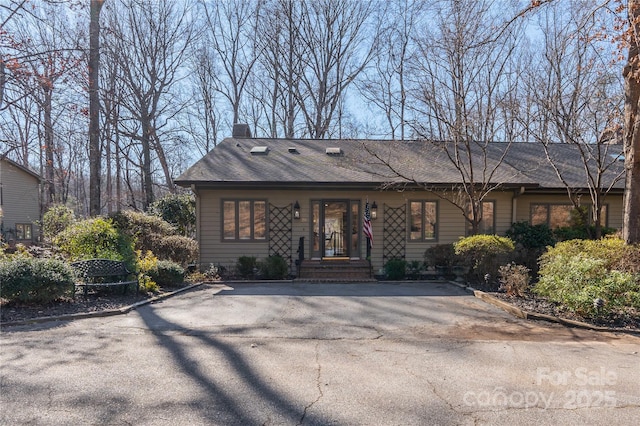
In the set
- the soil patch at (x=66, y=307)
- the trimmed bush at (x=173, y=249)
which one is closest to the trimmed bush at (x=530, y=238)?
the trimmed bush at (x=173, y=249)

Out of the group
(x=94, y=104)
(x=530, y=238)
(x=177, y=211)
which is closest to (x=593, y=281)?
(x=530, y=238)

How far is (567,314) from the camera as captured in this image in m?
6.44

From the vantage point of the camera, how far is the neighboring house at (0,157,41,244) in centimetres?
1981

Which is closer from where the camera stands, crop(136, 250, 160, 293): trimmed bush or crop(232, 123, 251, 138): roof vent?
crop(136, 250, 160, 293): trimmed bush

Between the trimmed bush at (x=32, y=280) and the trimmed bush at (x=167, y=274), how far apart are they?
2.51 metres

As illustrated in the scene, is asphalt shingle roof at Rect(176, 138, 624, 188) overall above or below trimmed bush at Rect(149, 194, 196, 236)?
above

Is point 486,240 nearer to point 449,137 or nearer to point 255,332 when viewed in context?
point 449,137

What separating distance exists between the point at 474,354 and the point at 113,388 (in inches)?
154

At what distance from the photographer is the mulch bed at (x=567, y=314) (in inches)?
235

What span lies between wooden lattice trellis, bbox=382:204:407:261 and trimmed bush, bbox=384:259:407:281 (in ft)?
3.09

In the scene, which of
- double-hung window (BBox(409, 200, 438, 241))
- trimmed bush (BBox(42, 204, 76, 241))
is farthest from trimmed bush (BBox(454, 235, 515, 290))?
trimmed bush (BBox(42, 204, 76, 241))

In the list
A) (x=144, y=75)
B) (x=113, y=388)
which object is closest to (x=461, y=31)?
(x=113, y=388)

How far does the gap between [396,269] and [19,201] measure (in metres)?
21.6

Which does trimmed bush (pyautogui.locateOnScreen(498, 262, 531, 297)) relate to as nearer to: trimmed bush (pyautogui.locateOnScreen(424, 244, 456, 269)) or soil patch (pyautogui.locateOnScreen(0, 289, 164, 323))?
trimmed bush (pyautogui.locateOnScreen(424, 244, 456, 269))
